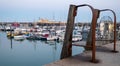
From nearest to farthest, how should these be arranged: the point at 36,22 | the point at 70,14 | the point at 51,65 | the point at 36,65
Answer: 1. the point at 51,65
2. the point at 70,14
3. the point at 36,65
4. the point at 36,22

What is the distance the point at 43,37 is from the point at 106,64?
38604mm

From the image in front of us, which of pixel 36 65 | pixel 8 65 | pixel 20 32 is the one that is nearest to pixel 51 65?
pixel 36 65

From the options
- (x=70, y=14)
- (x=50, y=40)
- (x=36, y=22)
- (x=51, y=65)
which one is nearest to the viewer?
(x=51, y=65)

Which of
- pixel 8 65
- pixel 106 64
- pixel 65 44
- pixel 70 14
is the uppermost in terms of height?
pixel 70 14

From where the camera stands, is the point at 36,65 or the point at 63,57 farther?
the point at 36,65

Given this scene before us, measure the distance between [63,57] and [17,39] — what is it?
4136 centimetres

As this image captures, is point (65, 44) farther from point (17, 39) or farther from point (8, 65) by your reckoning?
point (17, 39)

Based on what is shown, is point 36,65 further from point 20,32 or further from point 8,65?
point 20,32

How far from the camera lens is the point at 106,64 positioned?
5289 millimetres

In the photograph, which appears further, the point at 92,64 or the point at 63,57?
the point at 63,57

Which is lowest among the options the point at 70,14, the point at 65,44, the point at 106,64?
the point at 106,64

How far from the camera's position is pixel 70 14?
588 centimetres

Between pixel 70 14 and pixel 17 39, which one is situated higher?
pixel 70 14

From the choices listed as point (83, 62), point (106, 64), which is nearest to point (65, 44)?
point (83, 62)
